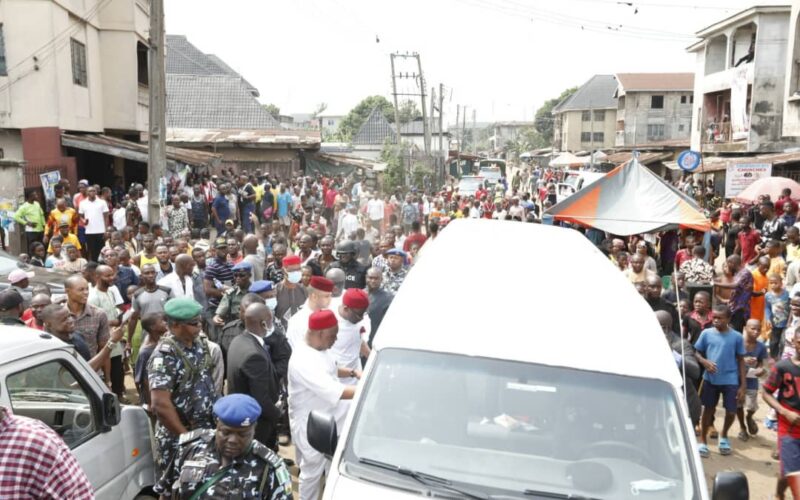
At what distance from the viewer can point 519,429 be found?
12.2 feet

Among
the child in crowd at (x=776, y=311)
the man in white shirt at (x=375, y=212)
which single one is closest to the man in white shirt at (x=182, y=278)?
the child in crowd at (x=776, y=311)

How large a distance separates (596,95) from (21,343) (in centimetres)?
7739

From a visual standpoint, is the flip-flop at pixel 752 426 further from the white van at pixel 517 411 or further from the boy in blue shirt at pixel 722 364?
the white van at pixel 517 411

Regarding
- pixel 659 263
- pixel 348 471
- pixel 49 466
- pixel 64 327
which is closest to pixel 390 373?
pixel 348 471

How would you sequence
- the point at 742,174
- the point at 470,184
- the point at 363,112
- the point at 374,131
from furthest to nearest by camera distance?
the point at 363,112 → the point at 374,131 → the point at 470,184 → the point at 742,174

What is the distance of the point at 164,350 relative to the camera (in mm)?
4766

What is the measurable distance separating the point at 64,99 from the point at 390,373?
17754 mm

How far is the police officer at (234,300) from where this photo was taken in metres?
7.63

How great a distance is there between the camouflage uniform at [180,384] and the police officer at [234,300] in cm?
275

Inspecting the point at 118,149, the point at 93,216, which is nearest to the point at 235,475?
the point at 93,216

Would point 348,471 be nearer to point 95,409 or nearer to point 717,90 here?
point 95,409

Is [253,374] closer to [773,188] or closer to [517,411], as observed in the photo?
[517,411]

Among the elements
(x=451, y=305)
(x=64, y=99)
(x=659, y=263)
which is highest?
(x=64, y=99)

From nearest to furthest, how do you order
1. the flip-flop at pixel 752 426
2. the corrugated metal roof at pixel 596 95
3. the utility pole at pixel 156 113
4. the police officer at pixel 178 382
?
the police officer at pixel 178 382, the flip-flop at pixel 752 426, the utility pole at pixel 156 113, the corrugated metal roof at pixel 596 95
